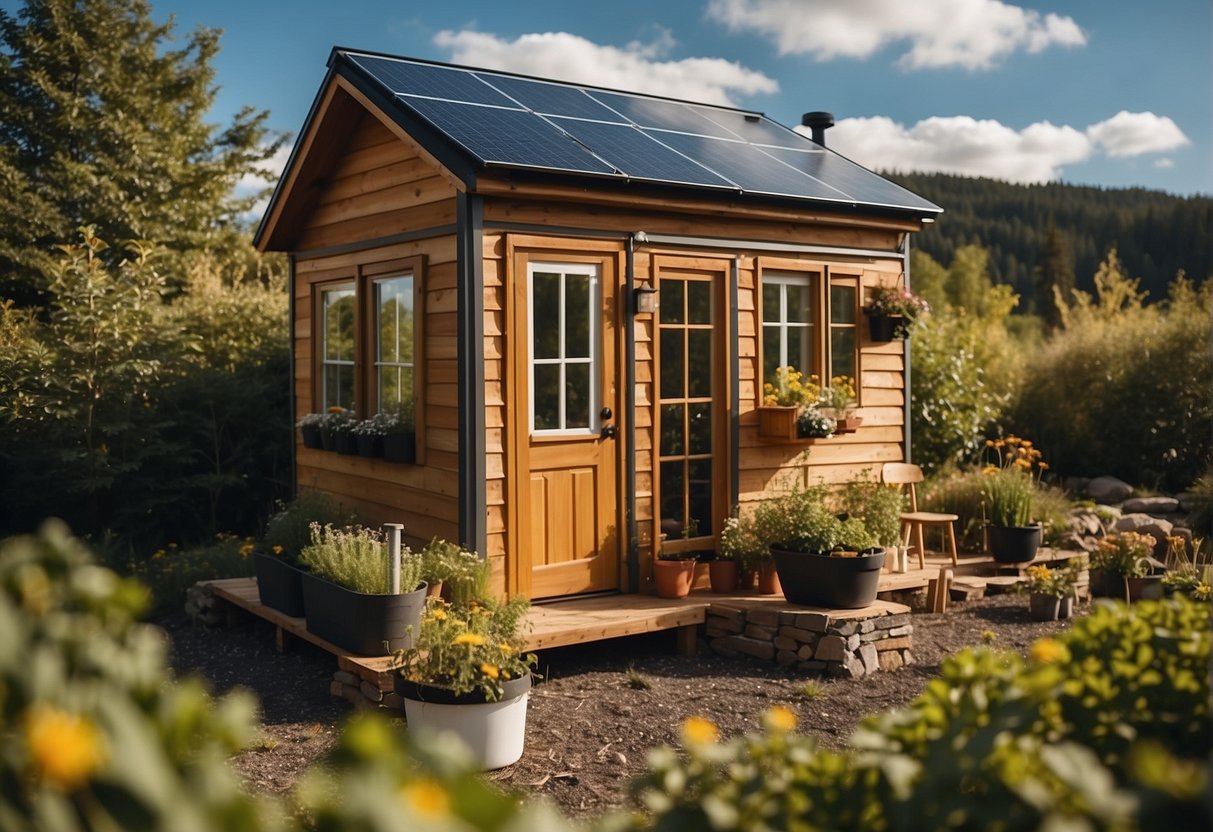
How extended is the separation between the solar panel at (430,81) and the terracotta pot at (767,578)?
4.01 m

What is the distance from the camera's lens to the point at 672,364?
8586 mm

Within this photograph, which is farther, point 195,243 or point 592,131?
point 195,243

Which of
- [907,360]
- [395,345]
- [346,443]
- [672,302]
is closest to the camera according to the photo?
[672,302]

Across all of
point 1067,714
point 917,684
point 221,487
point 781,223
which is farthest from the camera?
point 221,487

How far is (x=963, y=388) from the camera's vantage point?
13.4 meters

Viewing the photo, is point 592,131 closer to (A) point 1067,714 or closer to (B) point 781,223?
(B) point 781,223

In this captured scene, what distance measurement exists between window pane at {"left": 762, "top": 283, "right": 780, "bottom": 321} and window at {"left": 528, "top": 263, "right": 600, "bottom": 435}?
1685 mm

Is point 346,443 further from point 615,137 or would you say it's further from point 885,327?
point 885,327

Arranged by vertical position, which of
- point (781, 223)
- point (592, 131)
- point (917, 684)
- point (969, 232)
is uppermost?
point (969, 232)

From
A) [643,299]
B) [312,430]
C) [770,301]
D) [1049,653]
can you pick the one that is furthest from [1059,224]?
[1049,653]

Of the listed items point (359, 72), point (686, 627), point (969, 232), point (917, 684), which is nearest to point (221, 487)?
point (359, 72)

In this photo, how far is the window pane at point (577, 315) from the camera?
7996 mm

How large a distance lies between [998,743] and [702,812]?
0.58 m

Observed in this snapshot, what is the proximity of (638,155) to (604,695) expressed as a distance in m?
3.95
